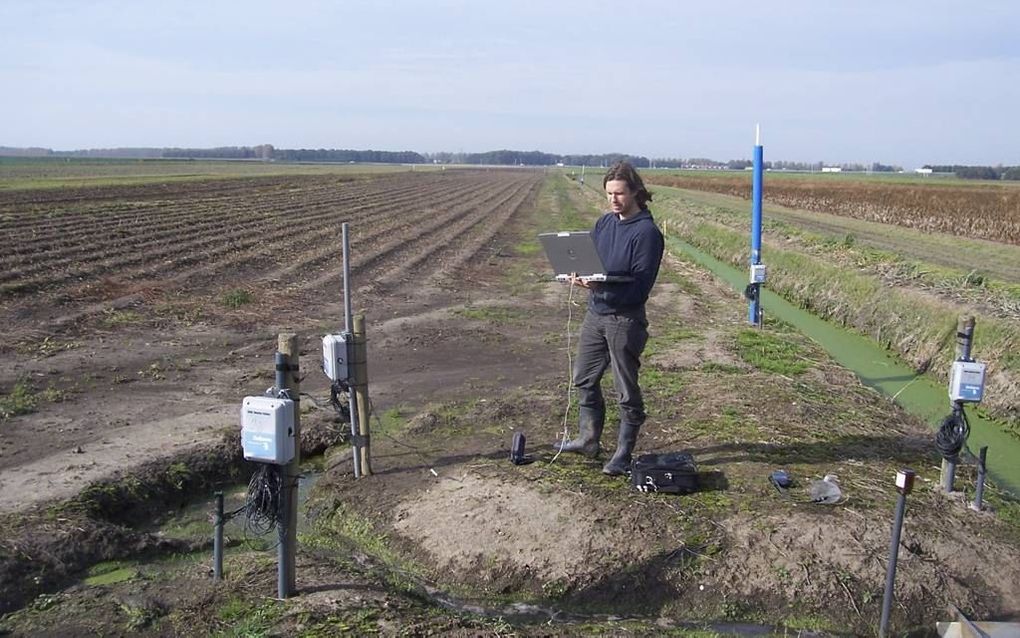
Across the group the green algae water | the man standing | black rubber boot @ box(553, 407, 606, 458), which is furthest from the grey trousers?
the green algae water

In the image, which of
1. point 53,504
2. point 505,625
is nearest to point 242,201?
point 53,504

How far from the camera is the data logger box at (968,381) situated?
5617 mm

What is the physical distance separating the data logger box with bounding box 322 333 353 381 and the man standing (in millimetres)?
1613

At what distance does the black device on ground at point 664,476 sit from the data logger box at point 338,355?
6.96ft

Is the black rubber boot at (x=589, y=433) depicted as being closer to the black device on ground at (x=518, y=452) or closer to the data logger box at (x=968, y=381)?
the black device on ground at (x=518, y=452)

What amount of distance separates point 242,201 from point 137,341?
26.3 m

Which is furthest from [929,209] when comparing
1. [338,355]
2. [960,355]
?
[338,355]

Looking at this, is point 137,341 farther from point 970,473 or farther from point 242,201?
point 242,201

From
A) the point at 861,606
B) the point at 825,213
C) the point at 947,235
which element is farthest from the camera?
the point at 825,213

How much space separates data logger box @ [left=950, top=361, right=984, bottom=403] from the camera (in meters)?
5.62

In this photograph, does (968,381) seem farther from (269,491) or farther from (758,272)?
(758,272)

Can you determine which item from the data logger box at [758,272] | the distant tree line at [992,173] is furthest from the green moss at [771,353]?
the distant tree line at [992,173]

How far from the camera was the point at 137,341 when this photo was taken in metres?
10.4

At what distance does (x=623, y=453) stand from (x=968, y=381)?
7.86ft
